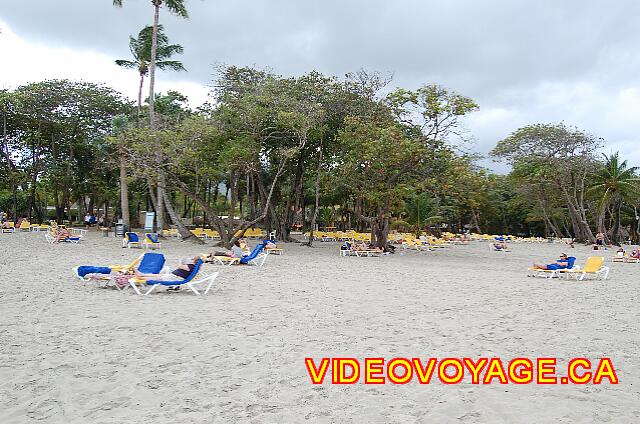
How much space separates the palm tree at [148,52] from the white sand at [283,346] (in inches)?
773

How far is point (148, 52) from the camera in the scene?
96.0 ft

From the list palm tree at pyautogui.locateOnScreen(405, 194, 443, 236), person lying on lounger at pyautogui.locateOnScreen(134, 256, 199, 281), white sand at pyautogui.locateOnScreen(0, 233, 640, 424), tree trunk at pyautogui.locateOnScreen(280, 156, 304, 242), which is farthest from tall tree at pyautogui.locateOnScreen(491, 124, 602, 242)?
person lying on lounger at pyautogui.locateOnScreen(134, 256, 199, 281)

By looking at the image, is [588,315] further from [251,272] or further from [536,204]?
[536,204]

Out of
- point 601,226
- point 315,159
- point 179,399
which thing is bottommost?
point 179,399

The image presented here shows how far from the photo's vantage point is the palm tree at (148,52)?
94.7 feet

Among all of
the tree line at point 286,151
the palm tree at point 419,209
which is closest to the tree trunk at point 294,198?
the tree line at point 286,151

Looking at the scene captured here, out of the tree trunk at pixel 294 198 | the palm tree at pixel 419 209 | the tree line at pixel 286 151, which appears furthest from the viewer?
the palm tree at pixel 419 209

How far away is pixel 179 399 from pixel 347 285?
806cm

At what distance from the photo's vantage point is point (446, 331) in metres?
7.11

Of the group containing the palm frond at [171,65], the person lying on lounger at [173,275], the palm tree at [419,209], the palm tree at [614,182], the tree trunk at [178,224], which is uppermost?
the palm frond at [171,65]

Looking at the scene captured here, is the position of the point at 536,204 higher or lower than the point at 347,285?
higher

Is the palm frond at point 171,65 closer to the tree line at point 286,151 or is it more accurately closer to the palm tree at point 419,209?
the tree line at point 286,151

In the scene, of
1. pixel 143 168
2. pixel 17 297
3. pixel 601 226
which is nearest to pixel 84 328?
pixel 17 297

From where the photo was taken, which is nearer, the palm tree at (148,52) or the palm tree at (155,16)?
the palm tree at (155,16)
